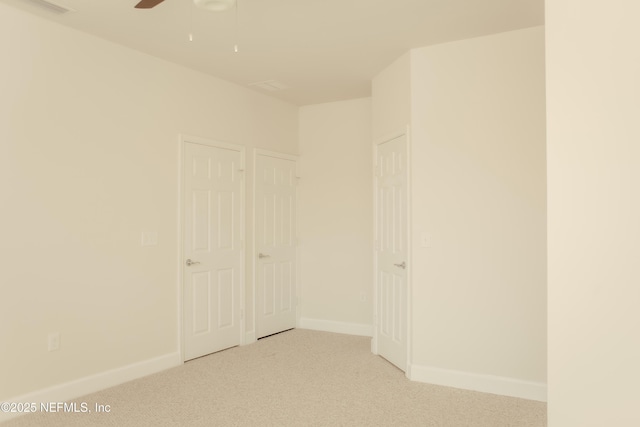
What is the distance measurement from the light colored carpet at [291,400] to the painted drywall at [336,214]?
114 cm

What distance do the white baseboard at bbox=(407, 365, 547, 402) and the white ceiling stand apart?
2.66m

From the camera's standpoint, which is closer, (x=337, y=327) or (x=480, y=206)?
(x=480, y=206)

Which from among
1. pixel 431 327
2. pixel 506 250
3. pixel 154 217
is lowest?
pixel 431 327

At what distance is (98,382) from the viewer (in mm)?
3387

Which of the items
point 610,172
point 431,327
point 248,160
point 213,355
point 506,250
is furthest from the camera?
point 248,160

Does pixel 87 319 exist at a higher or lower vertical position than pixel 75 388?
higher

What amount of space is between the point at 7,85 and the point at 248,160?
7.65 feet

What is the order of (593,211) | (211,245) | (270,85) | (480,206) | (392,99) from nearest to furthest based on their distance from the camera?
(593,211) → (480,206) → (392,99) → (211,245) → (270,85)

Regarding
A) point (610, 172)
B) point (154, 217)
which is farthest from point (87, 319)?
point (610, 172)

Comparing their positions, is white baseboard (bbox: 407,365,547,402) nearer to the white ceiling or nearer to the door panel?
the door panel

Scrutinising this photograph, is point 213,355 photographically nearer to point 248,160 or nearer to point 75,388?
point 75,388

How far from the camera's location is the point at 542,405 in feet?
10.4

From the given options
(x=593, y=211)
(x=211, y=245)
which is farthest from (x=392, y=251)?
(x=593, y=211)

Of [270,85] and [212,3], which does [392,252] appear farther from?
[212,3]
